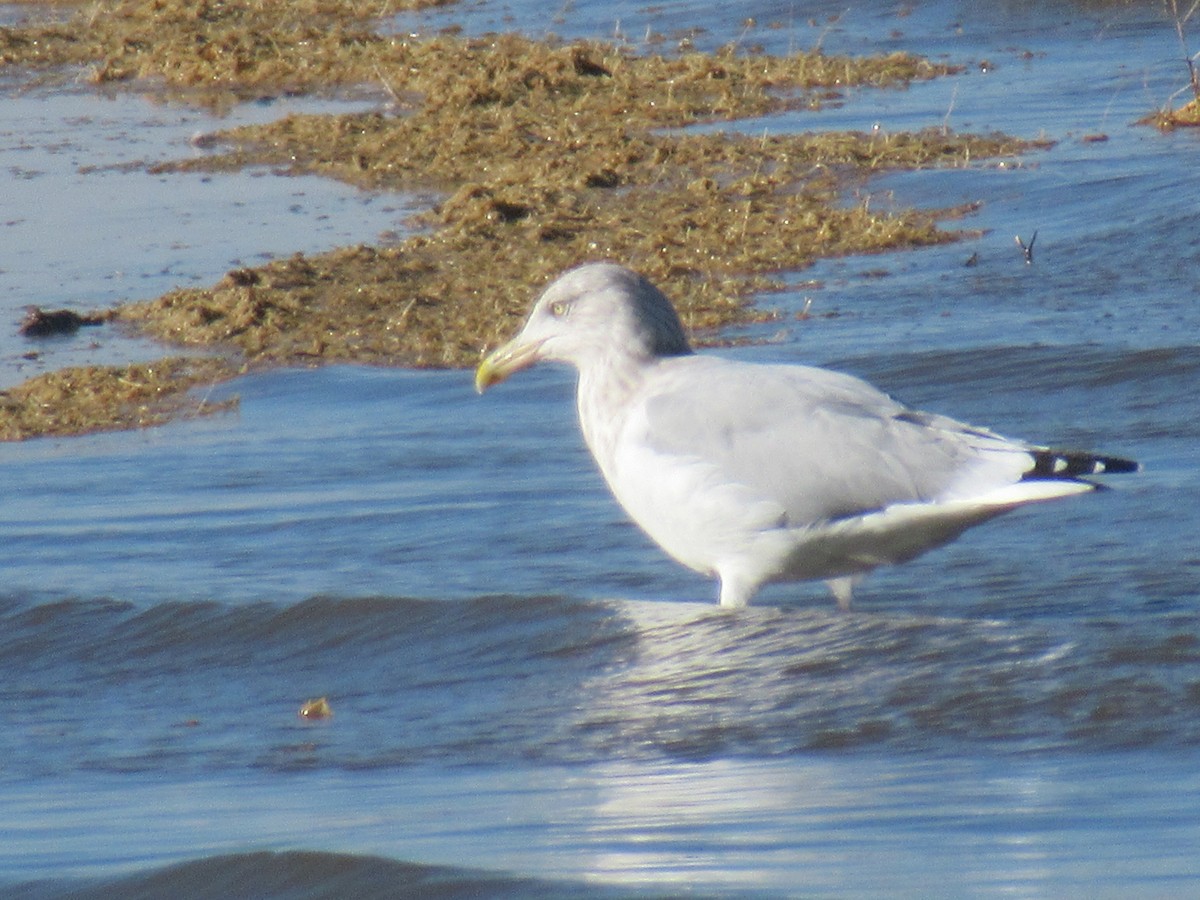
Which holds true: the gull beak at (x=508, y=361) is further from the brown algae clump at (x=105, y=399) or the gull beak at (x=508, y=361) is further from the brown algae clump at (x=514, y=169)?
the brown algae clump at (x=514, y=169)

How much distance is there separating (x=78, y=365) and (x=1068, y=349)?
4195 millimetres

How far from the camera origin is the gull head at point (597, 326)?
5.98 m

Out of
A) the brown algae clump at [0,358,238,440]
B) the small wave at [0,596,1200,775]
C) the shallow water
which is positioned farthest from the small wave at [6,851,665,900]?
the brown algae clump at [0,358,238,440]

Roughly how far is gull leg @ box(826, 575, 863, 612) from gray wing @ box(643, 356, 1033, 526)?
0.33 metres

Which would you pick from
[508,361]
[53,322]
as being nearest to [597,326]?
[508,361]

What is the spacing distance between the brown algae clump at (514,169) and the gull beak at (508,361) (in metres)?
2.86

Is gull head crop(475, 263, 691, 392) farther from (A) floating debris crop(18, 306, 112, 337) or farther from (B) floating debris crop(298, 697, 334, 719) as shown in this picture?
(A) floating debris crop(18, 306, 112, 337)

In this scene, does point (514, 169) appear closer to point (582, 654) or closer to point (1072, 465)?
point (582, 654)

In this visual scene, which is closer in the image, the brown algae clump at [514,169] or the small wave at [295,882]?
the small wave at [295,882]

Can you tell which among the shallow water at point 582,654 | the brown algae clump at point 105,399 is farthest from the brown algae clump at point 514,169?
the shallow water at point 582,654

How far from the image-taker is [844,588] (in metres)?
5.86

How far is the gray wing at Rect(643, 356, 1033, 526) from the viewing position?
18.0ft

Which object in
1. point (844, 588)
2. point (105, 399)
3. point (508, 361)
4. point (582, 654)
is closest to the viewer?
point (582, 654)

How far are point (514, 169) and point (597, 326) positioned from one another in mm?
6932
